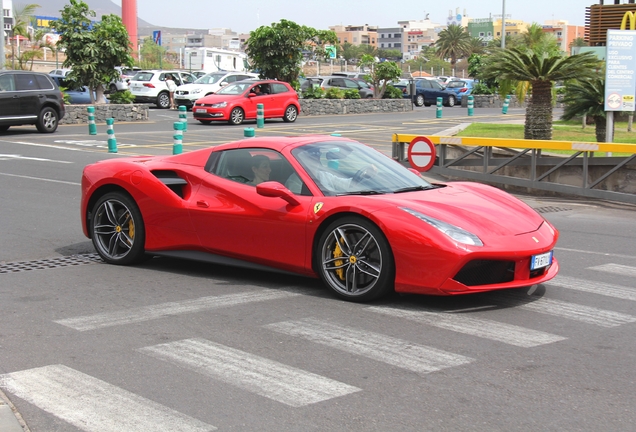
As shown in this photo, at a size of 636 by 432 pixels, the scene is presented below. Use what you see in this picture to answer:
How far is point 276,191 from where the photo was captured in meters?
6.98

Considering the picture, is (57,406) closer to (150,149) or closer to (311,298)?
(311,298)

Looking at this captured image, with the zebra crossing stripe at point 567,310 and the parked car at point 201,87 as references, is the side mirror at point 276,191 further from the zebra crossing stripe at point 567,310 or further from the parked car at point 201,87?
the parked car at point 201,87

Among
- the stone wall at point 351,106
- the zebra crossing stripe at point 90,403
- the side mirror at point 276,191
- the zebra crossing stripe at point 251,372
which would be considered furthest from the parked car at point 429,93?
the zebra crossing stripe at point 90,403

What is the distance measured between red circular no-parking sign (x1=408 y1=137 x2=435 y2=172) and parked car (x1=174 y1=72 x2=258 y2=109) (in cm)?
2445

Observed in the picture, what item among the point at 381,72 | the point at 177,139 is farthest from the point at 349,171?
the point at 381,72

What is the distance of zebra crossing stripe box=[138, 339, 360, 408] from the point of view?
4.66m

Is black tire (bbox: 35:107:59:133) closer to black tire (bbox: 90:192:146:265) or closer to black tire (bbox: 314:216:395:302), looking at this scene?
black tire (bbox: 90:192:146:265)

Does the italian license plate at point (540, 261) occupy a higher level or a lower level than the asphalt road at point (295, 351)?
higher

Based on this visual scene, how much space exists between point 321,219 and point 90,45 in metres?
26.2

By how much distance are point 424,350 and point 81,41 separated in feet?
91.9

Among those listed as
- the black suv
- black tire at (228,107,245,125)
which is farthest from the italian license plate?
black tire at (228,107,245,125)

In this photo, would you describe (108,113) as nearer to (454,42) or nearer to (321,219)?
(321,219)

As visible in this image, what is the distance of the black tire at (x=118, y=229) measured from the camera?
26.5ft

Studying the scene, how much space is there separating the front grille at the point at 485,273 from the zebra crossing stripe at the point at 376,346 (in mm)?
943
